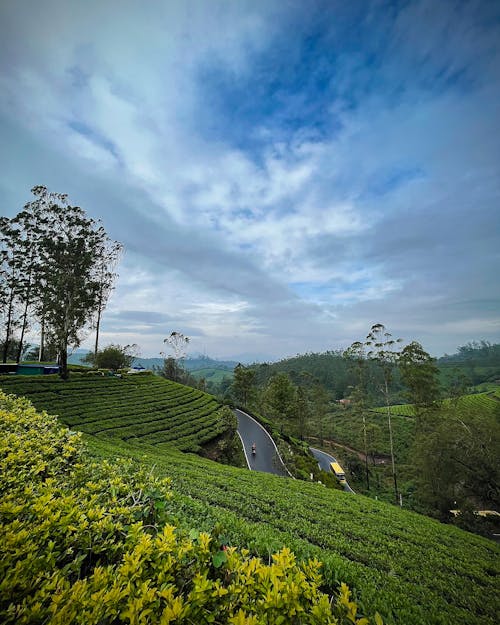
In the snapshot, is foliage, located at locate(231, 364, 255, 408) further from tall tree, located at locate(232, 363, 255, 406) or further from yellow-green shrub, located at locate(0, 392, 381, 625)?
yellow-green shrub, located at locate(0, 392, 381, 625)

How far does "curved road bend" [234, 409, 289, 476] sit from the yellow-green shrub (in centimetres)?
1759

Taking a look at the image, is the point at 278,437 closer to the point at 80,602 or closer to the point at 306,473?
the point at 306,473

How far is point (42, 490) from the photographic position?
2324mm

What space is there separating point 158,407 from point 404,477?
22.8 m

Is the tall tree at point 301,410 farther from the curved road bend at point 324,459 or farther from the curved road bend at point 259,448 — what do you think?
the curved road bend at point 259,448

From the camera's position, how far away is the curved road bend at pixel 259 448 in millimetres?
18469

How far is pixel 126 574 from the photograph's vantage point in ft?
5.12

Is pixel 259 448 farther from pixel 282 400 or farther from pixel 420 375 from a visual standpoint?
pixel 420 375

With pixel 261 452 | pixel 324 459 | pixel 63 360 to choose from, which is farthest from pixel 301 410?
pixel 63 360

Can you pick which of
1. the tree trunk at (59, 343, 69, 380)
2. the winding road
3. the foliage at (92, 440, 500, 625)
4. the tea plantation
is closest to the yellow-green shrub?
the tea plantation

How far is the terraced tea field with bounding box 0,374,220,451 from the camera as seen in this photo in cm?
1456

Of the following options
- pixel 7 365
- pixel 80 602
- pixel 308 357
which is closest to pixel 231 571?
pixel 80 602

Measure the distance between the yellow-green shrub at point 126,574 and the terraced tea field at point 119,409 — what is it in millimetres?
12835

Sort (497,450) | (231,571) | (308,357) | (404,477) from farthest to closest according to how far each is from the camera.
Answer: (308,357) < (404,477) < (497,450) < (231,571)
